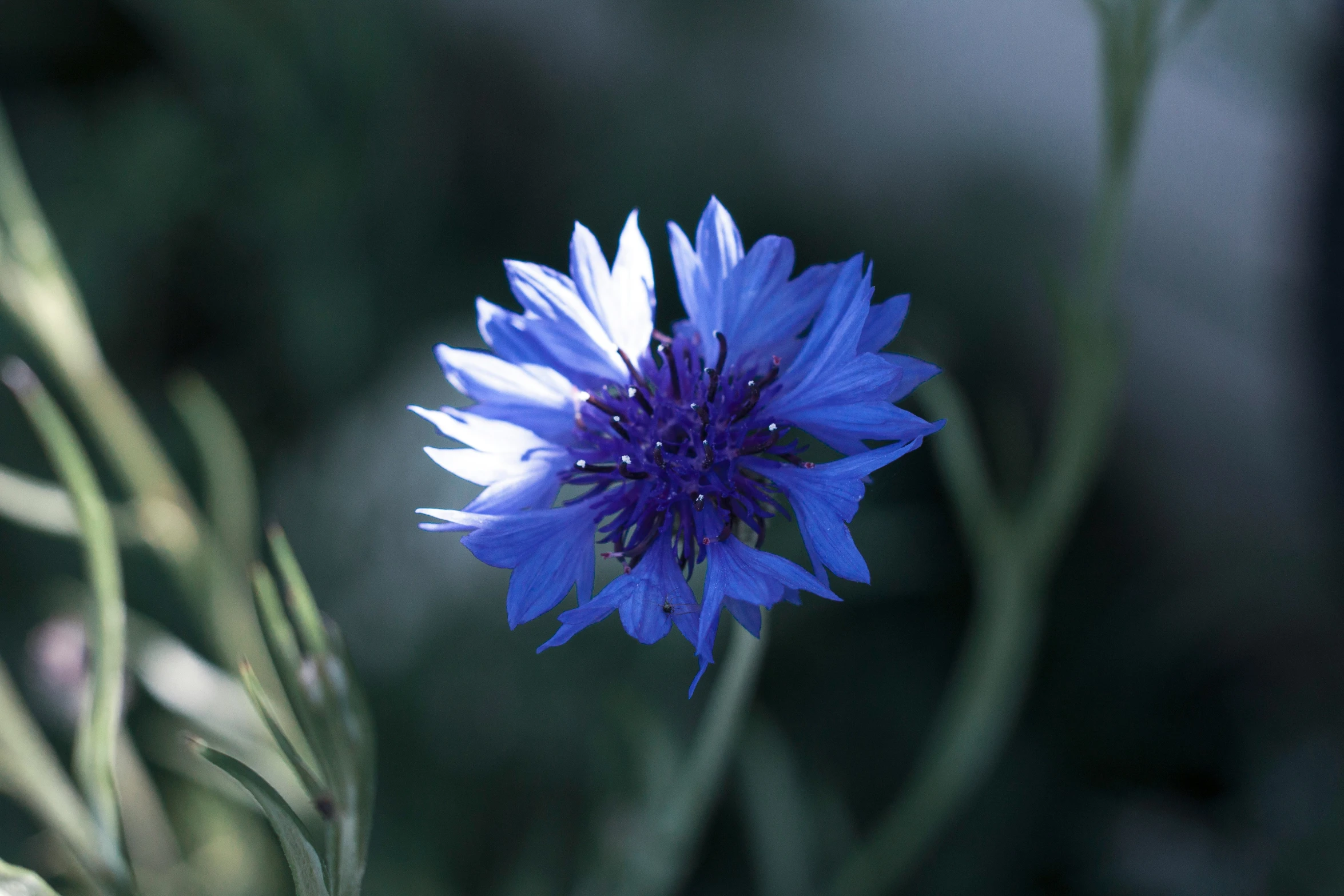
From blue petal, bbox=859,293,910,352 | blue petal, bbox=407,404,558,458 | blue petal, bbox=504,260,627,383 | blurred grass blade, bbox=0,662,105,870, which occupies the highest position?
blue petal, bbox=859,293,910,352

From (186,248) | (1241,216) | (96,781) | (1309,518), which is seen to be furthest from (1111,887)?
(186,248)

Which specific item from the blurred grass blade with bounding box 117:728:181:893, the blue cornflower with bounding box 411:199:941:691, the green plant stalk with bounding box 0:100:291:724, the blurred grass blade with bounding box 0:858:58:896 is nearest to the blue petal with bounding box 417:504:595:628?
the blue cornflower with bounding box 411:199:941:691

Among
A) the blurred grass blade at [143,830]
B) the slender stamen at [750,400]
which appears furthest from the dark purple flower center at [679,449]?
the blurred grass blade at [143,830]

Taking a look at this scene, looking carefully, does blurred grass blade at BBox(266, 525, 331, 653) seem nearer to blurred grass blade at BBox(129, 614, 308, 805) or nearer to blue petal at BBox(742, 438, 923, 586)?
blue petal at BBox(742, 438, 923, 586)

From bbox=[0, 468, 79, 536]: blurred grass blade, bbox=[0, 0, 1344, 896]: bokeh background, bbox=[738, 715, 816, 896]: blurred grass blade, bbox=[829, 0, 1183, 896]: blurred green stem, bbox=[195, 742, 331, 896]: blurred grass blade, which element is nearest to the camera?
bbox=[195, 742, 331, 896]: blurred grass blade

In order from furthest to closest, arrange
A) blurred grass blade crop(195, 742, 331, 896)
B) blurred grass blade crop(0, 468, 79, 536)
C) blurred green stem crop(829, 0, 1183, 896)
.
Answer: blurred grass blade crop(0, 468, 79, 536), blurred green stem crop(829, 0, 1183, 896), blurred grass blade crop(195, 742, 331, 896)

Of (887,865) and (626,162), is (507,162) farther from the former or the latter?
(887,865)

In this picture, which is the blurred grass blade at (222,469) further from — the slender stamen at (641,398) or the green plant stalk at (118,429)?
the slender stamen at (641,398)
